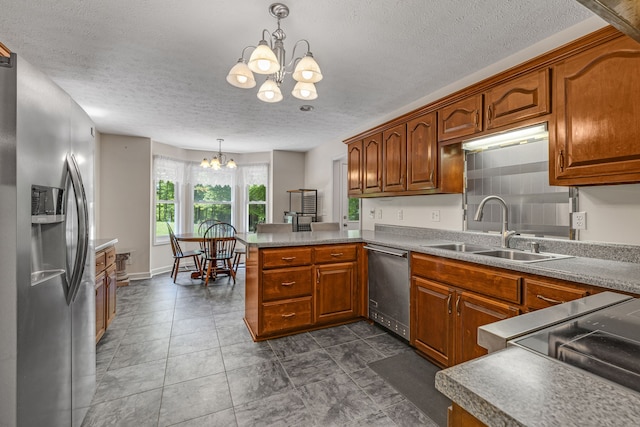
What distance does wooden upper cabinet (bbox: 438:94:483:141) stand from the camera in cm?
226

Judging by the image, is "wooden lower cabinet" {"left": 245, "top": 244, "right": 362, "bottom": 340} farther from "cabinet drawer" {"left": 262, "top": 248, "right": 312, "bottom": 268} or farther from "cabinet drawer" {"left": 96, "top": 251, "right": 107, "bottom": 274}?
"cabinet drawer" {"left": 96, "top": 251, "right": 107, "bottom": 274}

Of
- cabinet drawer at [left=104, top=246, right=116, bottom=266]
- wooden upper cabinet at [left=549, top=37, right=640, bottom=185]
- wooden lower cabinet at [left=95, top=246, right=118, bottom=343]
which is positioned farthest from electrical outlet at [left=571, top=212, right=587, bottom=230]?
cabinet drawer at [left=104, top=246, right=116, bottom=266]

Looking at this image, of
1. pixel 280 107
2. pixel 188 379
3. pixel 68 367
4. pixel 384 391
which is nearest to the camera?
pixel 68 367

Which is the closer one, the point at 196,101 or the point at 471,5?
the point at 471,5

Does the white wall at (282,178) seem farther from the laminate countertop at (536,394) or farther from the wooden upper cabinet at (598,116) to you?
the laminate countertop at (536,394)

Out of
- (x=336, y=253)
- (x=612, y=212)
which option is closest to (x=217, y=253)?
(x=336, y=253)

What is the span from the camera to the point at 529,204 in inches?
88.1

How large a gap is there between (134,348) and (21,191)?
1.95 m

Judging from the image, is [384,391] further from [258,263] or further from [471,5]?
[471,5]

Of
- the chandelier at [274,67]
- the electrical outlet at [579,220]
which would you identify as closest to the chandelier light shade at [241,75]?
the chandelier at [274,67]

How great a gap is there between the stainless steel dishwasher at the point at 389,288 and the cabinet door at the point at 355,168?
104cm

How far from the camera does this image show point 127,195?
16.0 ft

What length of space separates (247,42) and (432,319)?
2452 mm

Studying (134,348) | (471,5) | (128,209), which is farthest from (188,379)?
(128,209)
